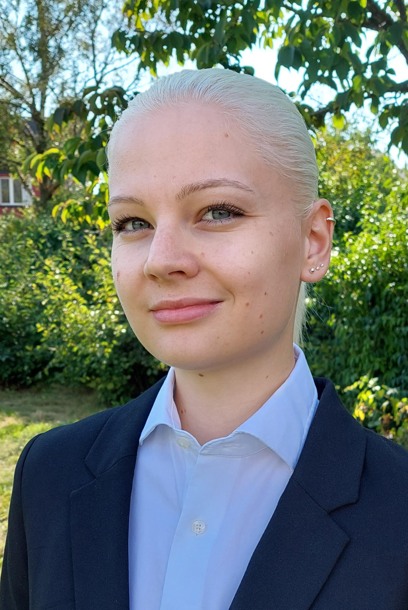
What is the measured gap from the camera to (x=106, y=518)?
4.42 ft

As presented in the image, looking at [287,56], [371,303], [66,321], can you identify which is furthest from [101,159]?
[66,321]

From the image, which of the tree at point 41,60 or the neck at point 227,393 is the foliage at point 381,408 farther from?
the tree at point 41,60

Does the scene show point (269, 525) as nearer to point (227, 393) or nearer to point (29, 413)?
point (227, 393)

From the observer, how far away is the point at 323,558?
1167 mm

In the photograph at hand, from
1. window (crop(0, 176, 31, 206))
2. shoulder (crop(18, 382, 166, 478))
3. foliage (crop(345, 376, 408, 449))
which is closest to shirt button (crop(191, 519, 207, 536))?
shoulder (crop(18, 382, 166, 478))

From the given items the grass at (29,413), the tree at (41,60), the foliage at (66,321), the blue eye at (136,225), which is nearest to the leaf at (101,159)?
the blue eye at (136,225)

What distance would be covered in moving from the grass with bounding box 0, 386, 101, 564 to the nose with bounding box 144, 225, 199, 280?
15.1 ft

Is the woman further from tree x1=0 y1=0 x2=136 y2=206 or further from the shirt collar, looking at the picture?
tree x1=0 y1=0 x2=136 y2=206

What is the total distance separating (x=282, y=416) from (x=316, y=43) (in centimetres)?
240

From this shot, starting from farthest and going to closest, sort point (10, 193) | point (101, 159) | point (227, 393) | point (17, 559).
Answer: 1. point (10, 193)
2. point (101, 159)
3. point (17, 559)
4. point (227, 393)

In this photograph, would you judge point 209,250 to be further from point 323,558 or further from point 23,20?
point 23,20

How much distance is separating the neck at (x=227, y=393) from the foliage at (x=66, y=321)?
6.60 meters

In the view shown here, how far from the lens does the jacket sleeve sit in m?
1.49

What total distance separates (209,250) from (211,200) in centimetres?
9
